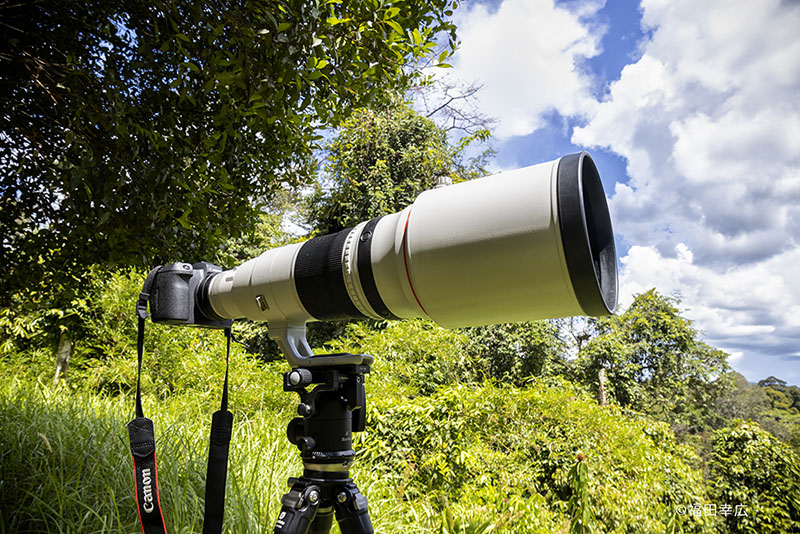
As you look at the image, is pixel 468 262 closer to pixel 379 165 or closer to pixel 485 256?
pixel 485 256

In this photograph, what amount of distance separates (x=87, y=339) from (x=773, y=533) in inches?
280

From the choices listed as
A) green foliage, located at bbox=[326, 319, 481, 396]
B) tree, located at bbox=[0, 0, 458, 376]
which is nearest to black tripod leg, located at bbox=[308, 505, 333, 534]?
tree, located at bbox=[0, 0, 458, 376]

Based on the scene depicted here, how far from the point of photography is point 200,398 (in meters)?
3.86

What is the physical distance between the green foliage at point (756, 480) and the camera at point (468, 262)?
5.83 meters

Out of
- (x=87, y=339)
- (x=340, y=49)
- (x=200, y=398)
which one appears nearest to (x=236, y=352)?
(x=200, y=398)

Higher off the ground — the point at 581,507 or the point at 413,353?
the point at 413,353

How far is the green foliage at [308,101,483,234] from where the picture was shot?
28.4ft

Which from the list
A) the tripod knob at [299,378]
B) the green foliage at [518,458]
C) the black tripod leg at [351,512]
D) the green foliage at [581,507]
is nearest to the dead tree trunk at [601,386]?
the green foliage at [518,458]

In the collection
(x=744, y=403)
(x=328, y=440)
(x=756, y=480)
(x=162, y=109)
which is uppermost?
(x=162, y=109)

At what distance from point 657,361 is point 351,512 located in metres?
12.6

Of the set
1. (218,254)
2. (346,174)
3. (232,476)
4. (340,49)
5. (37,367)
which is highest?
(346,174)

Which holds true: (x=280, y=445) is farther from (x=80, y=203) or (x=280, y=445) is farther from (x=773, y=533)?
(x=773, y=533)

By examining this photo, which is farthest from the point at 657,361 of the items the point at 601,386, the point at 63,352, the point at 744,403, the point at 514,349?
the point at 63,352

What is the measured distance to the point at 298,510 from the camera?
104 centimetres
